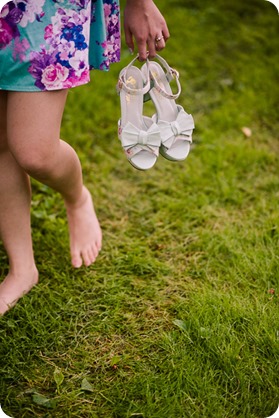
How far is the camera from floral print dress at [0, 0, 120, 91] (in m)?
1.49

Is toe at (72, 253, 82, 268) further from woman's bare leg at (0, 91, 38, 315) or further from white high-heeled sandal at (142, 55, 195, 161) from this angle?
white high-heeled sandal at (142, 55, 195, 161)

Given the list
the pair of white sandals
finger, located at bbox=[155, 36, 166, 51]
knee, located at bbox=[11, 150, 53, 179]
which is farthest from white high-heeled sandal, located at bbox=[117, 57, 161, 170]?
knee, located at bbox=[11, 150, 53, 179]

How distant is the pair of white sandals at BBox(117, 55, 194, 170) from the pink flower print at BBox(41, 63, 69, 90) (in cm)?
33

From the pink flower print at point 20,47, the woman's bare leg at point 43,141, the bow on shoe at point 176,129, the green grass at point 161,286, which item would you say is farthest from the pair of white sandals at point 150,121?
the green grass at point 161,286

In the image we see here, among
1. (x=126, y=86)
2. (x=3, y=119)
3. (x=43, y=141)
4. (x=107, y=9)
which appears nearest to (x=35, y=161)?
(x=43, y=141)

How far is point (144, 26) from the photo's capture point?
167cm

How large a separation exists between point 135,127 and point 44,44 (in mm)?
447

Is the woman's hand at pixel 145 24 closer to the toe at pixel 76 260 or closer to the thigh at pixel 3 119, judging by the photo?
the thigh at pixel 3 119

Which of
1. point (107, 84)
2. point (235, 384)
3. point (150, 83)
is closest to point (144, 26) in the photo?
point (150, 83)

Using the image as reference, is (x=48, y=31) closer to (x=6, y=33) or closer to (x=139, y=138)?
(x=6, y=33)

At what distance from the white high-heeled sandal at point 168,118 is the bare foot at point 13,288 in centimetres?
69

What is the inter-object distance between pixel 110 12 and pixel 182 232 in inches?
40.5

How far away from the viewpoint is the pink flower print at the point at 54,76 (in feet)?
5.04

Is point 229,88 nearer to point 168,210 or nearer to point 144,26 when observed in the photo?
point 168,210
